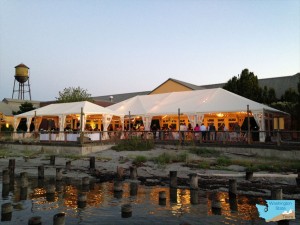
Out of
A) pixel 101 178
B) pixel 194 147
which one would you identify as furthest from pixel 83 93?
pixel 101 178

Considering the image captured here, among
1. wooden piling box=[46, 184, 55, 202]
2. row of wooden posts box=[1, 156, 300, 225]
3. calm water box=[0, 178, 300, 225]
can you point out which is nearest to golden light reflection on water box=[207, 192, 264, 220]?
calm water box=[0, 178, 300, 225]

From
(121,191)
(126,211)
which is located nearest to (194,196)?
(121,191)

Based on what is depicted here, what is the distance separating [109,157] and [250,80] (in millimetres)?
18519

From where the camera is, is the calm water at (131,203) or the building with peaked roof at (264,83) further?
the building with peaked roof at (264,83)

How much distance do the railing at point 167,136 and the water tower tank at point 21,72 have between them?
25312 mm

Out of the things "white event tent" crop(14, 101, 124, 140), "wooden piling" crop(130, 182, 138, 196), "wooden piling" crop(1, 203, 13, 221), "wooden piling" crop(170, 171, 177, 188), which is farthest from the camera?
"white event tent" crop(14, 101, 124, 140)

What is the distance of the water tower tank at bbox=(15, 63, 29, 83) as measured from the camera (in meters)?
47.7

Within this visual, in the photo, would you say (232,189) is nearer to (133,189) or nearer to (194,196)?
(194,196)

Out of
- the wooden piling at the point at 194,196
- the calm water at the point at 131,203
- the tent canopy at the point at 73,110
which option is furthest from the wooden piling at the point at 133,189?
the tent canopy at the point at 73,110

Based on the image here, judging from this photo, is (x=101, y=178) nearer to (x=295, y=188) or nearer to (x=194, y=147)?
(x=194, y=147)

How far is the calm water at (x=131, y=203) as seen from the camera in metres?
8.77

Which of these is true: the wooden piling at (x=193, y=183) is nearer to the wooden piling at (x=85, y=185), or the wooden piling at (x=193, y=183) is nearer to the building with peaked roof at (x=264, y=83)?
the wooden piling at (x=85, y=185)

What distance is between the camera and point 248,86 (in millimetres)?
30156

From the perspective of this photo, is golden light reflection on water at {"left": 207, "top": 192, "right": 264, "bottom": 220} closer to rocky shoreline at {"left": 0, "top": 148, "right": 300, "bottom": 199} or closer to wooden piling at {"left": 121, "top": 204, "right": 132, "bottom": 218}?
rocky shoreline at {"left": 0, "top": 148, "right": 300, "bottom": 199}
